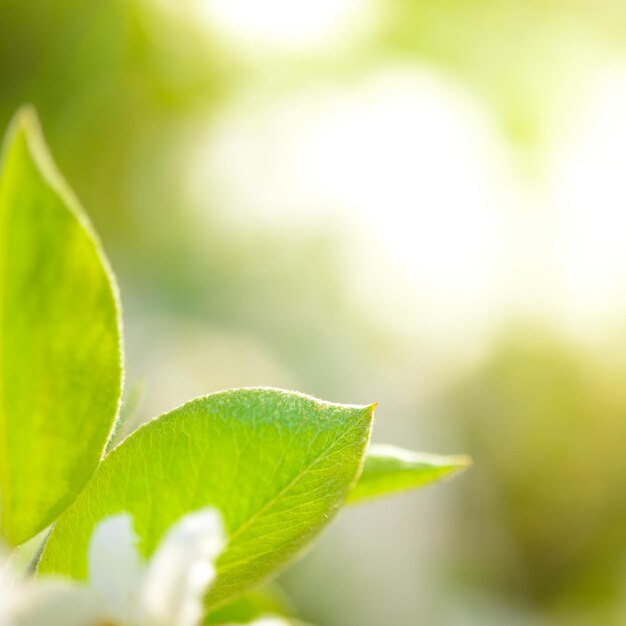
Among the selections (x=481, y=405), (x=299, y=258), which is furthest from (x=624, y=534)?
(x=299, y=258)

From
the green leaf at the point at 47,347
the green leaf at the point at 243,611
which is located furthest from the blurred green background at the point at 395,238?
the green leaf at the point at 47,347

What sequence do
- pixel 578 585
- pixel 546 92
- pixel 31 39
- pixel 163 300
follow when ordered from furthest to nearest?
1. pixel 546 92
2. pixel 578 585
3. pixel 163 300
4. pixel 31 39

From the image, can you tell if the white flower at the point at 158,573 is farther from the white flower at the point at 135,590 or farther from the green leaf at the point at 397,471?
the green leaf at the point at 397,471

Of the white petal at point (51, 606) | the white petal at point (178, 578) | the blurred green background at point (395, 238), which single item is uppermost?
the blurred green background at point (395, 238)

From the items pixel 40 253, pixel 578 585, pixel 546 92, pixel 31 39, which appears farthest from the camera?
pixel 546 92

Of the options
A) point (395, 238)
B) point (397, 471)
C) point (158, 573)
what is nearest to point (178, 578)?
point (158, 573)

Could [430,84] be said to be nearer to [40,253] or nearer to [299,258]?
[299,258]
